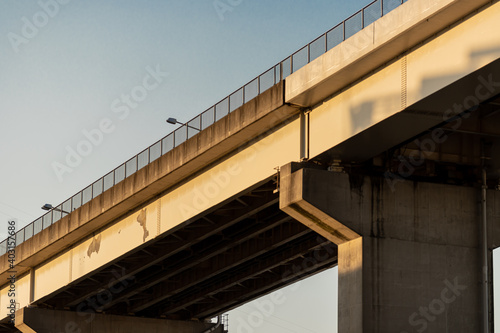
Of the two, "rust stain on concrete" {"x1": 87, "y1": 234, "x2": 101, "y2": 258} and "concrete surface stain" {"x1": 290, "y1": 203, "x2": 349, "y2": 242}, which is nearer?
"concrete surface stain" {"x1": 290, "y1": 203, "x2": 349, "y2": 242}

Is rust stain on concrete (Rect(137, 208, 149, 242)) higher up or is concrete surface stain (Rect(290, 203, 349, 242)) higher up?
rust stain on concrete (Rect(137, 208, 149, 242))

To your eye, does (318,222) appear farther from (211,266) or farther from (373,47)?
(211,266)

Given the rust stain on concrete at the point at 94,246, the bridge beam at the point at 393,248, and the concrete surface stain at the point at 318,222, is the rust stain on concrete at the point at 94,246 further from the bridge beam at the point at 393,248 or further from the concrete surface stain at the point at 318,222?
the concrete surface stain at the point at 318,222

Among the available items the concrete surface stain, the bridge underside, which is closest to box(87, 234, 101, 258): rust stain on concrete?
the bridge underside

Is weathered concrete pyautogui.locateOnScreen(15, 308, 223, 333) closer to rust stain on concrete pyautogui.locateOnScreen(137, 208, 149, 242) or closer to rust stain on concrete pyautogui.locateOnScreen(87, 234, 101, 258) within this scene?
rust stain on concrete pyautogui.locateOnScreen(87, 234, 101, 258)

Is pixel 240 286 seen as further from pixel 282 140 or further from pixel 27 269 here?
pixel 282 140

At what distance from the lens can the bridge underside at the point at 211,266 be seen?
41094mm

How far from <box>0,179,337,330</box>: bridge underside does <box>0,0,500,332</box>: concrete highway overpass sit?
0.16 meters

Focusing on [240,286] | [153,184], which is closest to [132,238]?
[153,184]

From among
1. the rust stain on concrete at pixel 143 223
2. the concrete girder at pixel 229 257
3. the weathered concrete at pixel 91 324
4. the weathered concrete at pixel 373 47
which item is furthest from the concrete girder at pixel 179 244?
the weathered concrete at pixel 373 47

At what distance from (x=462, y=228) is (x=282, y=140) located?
5769 mm

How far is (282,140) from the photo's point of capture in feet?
108

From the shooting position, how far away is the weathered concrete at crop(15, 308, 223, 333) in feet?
176

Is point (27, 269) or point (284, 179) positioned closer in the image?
point (284, 179)
